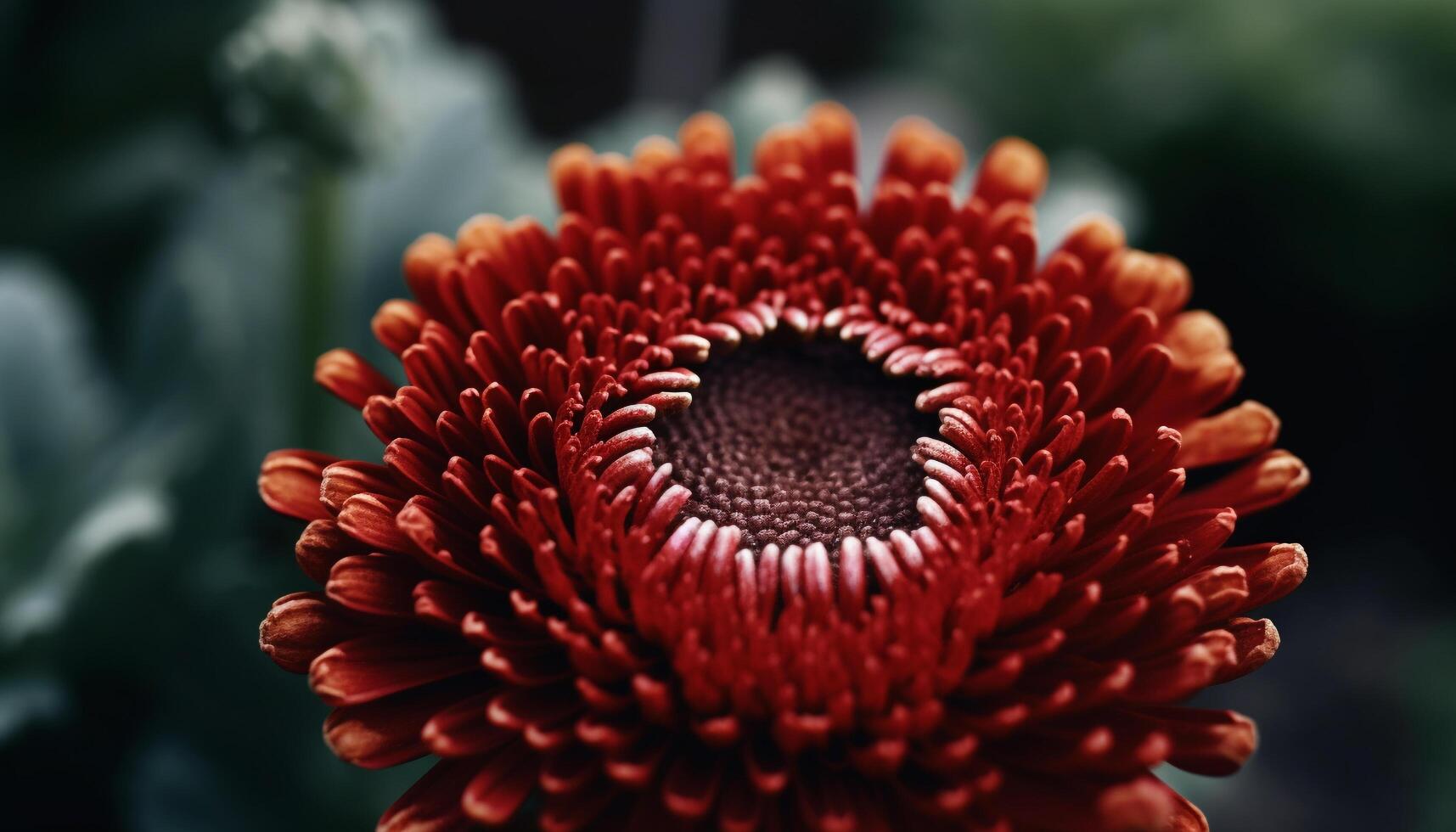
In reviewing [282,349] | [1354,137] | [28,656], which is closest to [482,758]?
[28,656]

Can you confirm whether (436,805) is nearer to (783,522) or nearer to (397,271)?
(783,522)

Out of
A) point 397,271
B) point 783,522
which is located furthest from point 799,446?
point 397,271

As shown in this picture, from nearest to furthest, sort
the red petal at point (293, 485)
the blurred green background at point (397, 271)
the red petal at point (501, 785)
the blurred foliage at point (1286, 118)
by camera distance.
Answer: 1. the red petal at point (501, 785)
2. the red petal at point (293, 485)
3. the blurred green background at point (397, 271)
4. the blurred foliage at point (1286, 118)

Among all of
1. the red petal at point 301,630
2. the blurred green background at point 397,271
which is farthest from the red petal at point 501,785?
the blurred green background at point 397,271

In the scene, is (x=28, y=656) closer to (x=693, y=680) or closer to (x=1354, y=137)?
(x=693, y=680)

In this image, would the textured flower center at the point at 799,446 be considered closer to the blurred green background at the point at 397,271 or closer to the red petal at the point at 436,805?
the red petal at the point at 436,805

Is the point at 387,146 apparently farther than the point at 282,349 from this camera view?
No

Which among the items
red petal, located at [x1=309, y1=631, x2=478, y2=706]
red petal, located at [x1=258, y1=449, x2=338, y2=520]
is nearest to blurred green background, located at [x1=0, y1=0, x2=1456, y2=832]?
red petal, located at [x1=258, y1=449, x2=338, y2=520]
